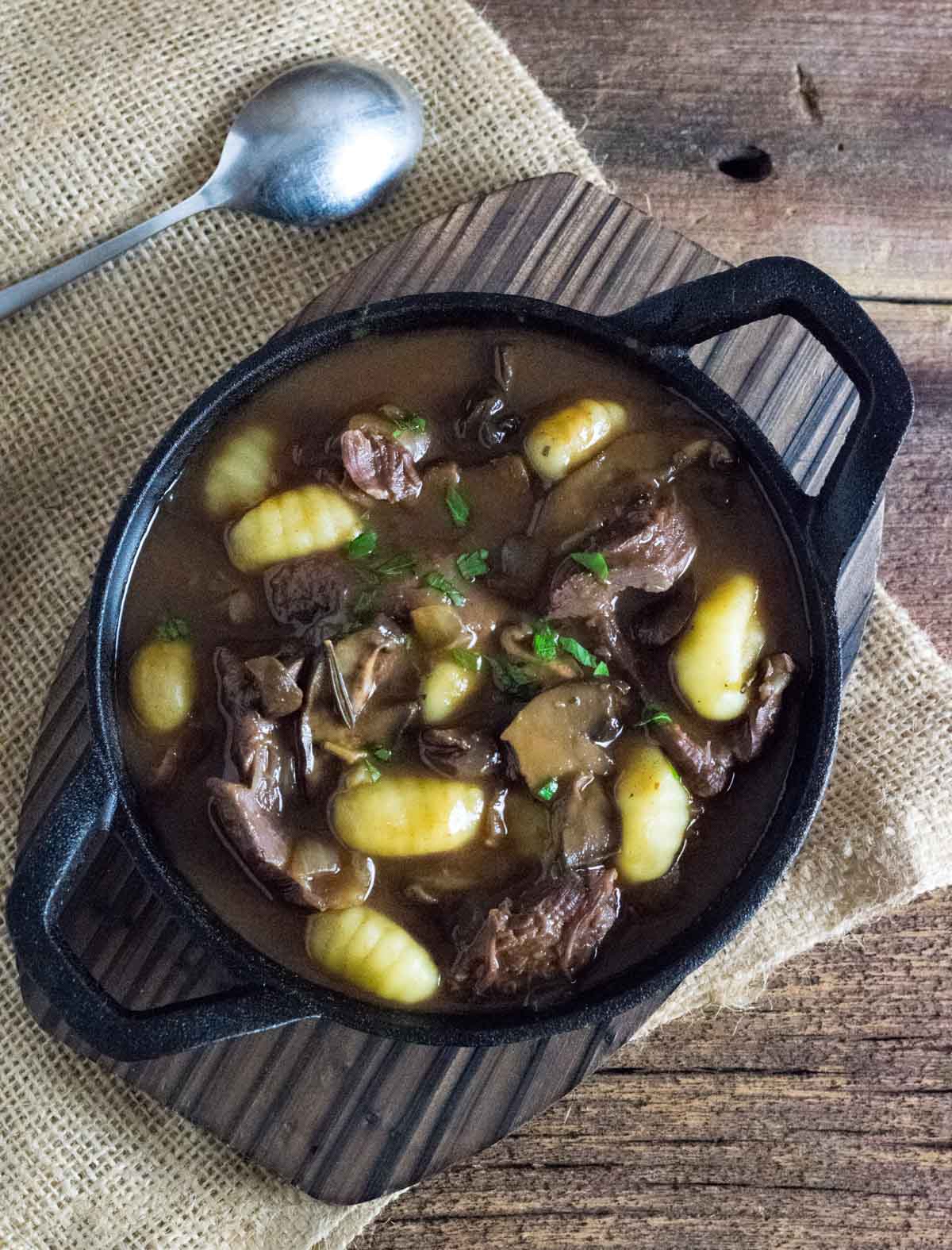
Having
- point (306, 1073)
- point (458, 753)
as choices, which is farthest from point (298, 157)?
point (306, 1073)

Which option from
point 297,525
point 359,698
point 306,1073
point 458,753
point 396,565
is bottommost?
point 306,1073

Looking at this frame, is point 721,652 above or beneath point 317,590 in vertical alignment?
beneath

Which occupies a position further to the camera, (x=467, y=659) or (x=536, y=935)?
(x=467, y=659)

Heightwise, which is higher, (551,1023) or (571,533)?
(571,533)

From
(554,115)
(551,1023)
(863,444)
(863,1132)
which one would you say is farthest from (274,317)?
(863,1132)

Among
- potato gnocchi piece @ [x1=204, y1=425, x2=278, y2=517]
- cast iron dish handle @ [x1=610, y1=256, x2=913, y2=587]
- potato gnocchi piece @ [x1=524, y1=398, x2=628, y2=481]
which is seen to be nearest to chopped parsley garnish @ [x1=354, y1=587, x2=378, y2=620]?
potato gnocchi piece @ [x1=204, y1=425, x2=278, y2=517]

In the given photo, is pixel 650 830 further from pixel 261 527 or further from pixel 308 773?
pixel 261 527

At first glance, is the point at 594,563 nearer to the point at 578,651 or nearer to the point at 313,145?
the point at 578,651
